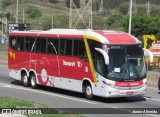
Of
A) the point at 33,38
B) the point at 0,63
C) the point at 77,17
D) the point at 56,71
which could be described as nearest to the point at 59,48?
the point at 56,71

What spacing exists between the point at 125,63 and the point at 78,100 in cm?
234

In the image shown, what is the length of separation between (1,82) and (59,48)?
261 inches

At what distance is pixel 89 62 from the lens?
18.4 metres

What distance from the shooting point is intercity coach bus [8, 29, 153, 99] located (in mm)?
17578

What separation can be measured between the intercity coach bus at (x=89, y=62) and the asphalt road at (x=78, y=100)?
0.40 meters

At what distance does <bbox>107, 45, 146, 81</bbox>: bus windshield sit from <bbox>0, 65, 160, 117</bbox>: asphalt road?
101 centimetres

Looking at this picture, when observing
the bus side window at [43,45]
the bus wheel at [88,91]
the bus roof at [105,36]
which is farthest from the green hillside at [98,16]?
the bus wheel at [88,91]

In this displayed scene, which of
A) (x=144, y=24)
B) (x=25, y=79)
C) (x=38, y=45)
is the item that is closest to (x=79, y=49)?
(x=38, y=45)

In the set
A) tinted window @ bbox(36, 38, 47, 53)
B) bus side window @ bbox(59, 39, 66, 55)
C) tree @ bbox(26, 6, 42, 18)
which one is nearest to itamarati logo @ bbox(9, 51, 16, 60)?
tinted window @ bbox(36, 38, 47, 53)

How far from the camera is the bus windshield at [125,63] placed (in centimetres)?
1752

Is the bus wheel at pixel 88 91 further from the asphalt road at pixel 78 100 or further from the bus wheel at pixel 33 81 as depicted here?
the bus wheel at pixel 33 81

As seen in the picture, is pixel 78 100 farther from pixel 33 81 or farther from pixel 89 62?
pixel 33 81

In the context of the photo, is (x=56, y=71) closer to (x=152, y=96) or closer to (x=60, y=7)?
(x=152, y=96)

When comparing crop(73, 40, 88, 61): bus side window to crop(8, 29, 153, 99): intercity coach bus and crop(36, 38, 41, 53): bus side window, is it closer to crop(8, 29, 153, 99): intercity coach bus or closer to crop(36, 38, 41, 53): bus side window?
crop(8, 29, 153, 99): intercity coach bus
